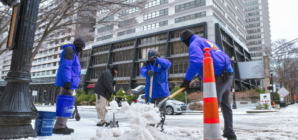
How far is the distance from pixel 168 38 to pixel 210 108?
118 ft

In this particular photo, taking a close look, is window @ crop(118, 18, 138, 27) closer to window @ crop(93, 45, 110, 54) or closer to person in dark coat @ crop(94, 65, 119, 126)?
person in dark coat @ crop(94, 65, 119, 126)

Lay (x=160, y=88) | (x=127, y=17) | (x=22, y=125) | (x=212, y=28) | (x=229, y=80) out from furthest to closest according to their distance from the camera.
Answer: (x=212, y=28) < (x=127, y=17) < (x=160, y=88) < (x=229, y=80) < (x=22, y=125)

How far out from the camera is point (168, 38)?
37.3 meters

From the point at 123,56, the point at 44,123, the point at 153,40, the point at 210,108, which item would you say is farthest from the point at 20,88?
the point at 123,56

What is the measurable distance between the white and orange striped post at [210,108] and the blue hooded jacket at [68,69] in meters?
2.93

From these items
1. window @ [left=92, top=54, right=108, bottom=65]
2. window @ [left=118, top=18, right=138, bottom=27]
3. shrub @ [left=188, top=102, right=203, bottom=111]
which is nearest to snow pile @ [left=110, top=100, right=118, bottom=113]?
window @ [left=118, top=18, right=138, bottom=27]

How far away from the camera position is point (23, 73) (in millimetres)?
3186

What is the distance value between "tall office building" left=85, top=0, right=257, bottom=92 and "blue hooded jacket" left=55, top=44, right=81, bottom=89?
93.6 feet

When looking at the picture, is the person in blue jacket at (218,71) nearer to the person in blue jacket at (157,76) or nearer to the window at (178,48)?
the person in blue jacket at (157,76)

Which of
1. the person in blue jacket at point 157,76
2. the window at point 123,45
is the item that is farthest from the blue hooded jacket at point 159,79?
the window at point 123,45

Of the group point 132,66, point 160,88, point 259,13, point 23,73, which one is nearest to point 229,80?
point 160,88

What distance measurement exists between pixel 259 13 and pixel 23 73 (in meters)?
94.6

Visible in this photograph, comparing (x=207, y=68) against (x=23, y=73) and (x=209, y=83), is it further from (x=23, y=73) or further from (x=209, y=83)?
(x=23, y=73)

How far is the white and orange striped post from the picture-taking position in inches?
79.6
